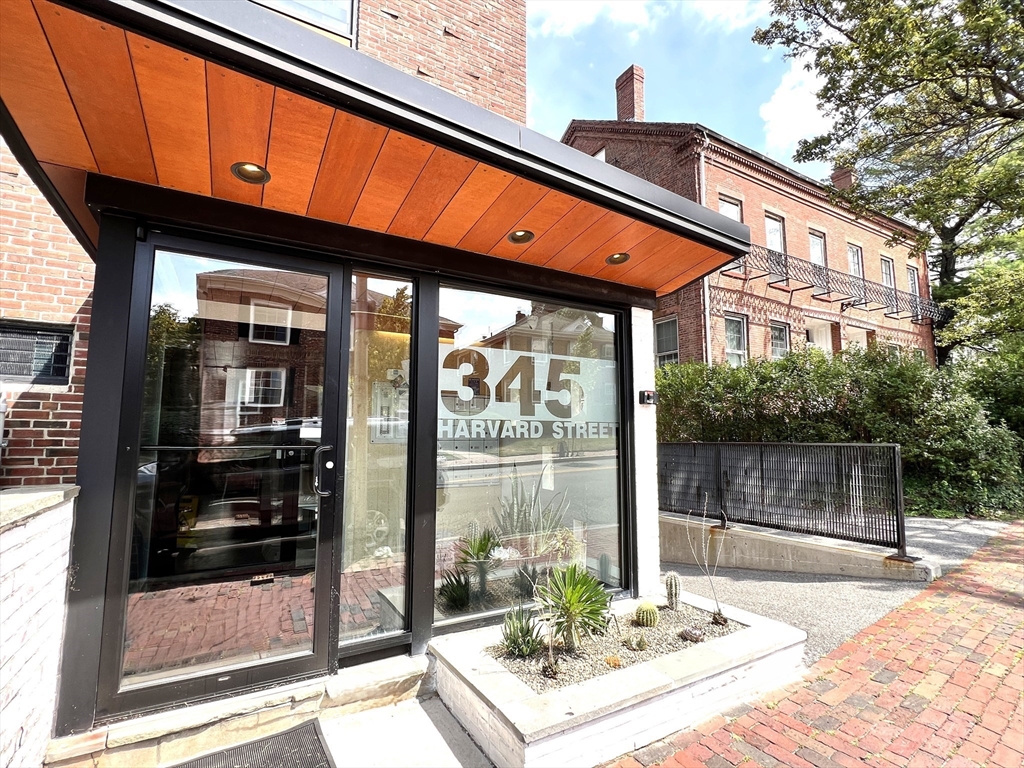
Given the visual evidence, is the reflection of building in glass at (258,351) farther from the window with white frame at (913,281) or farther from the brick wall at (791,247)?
the window with white frame at (913,281)

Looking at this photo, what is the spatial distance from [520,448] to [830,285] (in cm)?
1311

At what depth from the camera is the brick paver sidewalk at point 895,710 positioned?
7.02 ft

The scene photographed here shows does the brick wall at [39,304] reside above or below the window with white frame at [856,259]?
below

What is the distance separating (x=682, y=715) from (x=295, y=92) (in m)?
3.24

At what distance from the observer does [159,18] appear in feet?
4.64

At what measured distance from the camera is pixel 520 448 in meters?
3.46

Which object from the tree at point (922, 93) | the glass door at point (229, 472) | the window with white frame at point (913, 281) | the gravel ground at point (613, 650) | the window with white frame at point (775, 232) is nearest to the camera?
the glass door at point (229, 472)

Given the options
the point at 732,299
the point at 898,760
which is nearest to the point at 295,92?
the point at 898,760

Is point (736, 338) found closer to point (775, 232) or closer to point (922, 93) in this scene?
point (775, 232)

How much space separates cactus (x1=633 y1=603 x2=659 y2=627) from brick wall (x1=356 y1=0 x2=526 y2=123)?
4.35 m

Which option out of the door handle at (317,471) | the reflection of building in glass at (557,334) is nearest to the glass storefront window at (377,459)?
the door handle at (317,471)

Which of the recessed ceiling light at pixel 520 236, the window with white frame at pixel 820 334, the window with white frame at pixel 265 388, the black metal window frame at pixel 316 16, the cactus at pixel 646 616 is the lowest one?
the cactus at pixel 646 616

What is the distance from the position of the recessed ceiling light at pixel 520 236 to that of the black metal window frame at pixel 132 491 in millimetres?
590

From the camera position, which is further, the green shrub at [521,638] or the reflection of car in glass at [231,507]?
the green shrub at [521,638]
